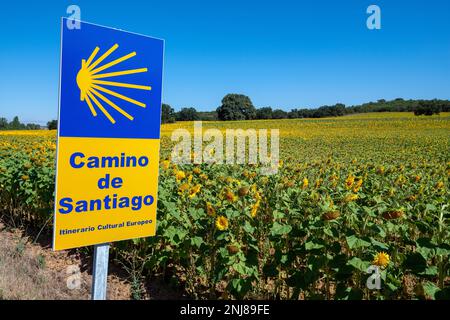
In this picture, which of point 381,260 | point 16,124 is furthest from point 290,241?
point 16,124

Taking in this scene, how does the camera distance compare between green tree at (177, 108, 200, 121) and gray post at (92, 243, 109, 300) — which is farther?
green tree at (177, 108, 200, 121)

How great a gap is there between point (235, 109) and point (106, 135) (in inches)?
2457

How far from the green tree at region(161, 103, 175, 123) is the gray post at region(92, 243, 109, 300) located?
46.2 meters

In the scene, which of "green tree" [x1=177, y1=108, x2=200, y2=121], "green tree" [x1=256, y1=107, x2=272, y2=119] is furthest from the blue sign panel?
"green tree" [x1=256, y1=107, x2=272, y2=119]

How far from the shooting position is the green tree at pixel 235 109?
62906 millimetres

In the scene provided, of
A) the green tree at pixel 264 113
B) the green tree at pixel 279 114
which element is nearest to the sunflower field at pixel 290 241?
the green tree at pixel 279 114

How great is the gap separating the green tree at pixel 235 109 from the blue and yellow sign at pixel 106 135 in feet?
199

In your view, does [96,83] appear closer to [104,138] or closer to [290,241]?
[104,138]

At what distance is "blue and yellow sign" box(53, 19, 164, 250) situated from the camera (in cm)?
197

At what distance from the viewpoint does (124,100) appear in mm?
2174

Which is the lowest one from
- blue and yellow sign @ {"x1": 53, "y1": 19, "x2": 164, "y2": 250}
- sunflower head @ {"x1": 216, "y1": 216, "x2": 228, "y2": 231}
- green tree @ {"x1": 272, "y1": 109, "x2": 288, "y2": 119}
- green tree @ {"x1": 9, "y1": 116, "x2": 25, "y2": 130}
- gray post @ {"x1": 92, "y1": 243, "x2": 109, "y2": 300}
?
gray post @ {"x1": 92, "y1": 243, "x2": 109, "y2": 300}

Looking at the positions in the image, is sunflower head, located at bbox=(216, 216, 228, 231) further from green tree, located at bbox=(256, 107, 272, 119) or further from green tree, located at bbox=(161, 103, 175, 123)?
green tree, located at bbox=(256, 107, 272, 119)

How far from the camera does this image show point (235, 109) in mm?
63906
